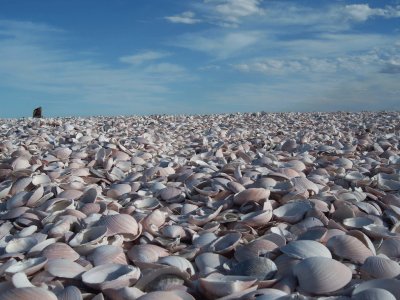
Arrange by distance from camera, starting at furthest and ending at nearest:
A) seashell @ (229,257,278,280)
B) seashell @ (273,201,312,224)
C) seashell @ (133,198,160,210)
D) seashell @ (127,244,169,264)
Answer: seashell @ (133,198,160,210), seashell @ (273,201,312,224), seashell @ (127,244,169,264), seashell @ (229,257,278,280)

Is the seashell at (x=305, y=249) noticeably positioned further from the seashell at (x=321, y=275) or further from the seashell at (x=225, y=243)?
the seashell at (x=225, y=243)

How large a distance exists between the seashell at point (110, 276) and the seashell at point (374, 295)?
3.46ft

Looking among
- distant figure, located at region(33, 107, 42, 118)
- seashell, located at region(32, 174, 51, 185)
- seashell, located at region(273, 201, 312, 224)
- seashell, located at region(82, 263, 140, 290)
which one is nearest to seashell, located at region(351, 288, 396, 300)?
seashell, located at region(82, 263, 140, 290)

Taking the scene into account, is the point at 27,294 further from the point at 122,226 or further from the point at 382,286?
the point at 382,286

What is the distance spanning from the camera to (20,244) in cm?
276

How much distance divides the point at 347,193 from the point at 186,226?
4.65ft

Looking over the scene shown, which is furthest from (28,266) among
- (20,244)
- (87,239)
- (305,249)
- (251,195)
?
(251,195)

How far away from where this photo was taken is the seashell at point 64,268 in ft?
7.70

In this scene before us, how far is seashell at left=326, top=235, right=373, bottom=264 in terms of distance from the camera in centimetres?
249

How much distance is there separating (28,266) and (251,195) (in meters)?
1.66

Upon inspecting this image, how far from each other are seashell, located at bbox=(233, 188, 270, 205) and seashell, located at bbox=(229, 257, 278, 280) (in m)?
1.04

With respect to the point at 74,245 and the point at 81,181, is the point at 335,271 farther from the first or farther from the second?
the point at 81,181

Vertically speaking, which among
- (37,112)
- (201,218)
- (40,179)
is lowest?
(201,218)

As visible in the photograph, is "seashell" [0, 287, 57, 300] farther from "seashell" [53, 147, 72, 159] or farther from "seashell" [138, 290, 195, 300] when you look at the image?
"seashell" [53, 147, 72, 159]
